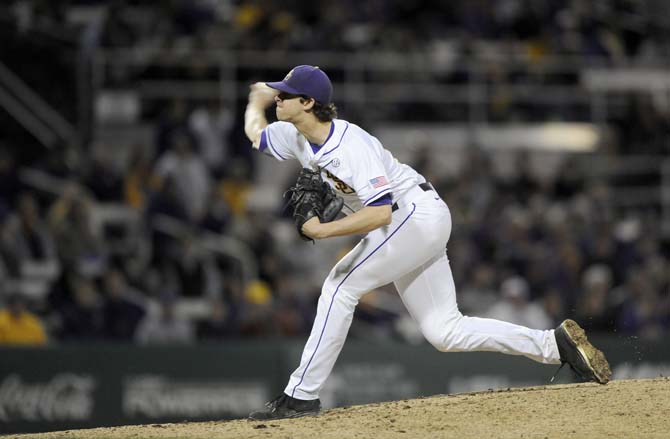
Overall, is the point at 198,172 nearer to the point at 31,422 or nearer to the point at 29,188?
the point at 29,188

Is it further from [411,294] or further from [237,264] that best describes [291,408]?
[237,264]

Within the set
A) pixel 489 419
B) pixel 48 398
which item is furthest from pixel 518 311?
pixel 489 419

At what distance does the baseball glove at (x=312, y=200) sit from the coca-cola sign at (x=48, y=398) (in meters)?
5.42

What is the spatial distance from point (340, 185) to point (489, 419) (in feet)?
5.48

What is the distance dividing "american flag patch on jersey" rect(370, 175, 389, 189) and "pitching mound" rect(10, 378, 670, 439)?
1.42 metres

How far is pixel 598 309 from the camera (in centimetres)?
1355

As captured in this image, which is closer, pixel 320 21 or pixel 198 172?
pixel 198 172

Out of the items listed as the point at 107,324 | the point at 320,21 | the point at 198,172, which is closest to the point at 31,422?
the point at 107,324

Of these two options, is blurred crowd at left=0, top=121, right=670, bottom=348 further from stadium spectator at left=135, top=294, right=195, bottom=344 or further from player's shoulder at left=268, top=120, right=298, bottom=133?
player's shoulder at left=268, top=120, right=298, bottom=133

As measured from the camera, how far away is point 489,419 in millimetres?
6922

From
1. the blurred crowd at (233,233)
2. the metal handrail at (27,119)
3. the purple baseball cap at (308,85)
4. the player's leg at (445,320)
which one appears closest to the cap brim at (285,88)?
the purple baseball cap at (308,85)

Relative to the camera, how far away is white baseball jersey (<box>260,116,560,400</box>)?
6.59 meters

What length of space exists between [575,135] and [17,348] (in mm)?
9671

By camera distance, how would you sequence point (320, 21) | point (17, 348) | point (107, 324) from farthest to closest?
point (320, 21)
point (107, 324)
point (17, 348)
